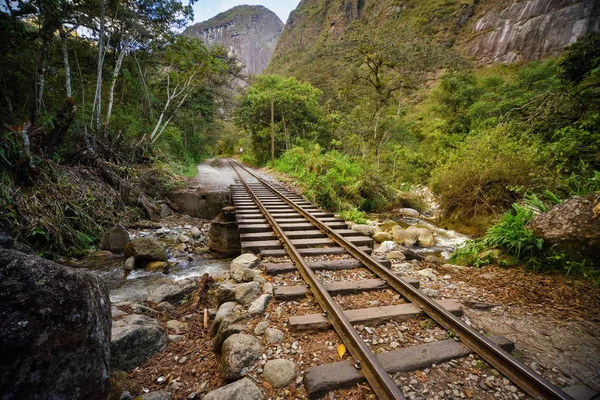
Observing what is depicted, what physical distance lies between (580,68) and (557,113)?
1112 millimetres

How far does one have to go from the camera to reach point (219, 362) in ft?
7.51

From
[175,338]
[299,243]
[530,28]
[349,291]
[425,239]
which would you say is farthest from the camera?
[530,28]

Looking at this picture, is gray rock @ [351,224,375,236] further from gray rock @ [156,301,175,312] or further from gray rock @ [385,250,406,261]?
gray rock @ [156,301,175,312]

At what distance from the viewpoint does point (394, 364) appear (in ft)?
6.55

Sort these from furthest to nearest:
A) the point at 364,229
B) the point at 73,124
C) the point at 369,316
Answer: the point at 364,229 < the point at 73,124 < the point at 369,316

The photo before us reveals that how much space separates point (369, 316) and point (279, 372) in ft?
3.51

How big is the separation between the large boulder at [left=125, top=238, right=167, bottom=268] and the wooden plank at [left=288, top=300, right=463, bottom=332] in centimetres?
390

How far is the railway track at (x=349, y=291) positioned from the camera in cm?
185

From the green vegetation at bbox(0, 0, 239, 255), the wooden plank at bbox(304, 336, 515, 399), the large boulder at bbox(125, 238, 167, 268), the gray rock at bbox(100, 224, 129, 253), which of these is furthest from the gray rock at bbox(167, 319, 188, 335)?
the green vegetation at bbox(0, 0, 239, 255)

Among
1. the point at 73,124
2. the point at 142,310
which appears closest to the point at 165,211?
the point at 73,124

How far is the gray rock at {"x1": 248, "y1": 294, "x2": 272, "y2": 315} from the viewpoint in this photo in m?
2.76

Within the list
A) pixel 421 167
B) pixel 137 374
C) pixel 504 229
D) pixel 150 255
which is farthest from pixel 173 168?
pixel 421 167

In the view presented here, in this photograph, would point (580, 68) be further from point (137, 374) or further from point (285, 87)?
point (285, 87)

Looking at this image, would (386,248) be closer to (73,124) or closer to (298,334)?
(298,334)
